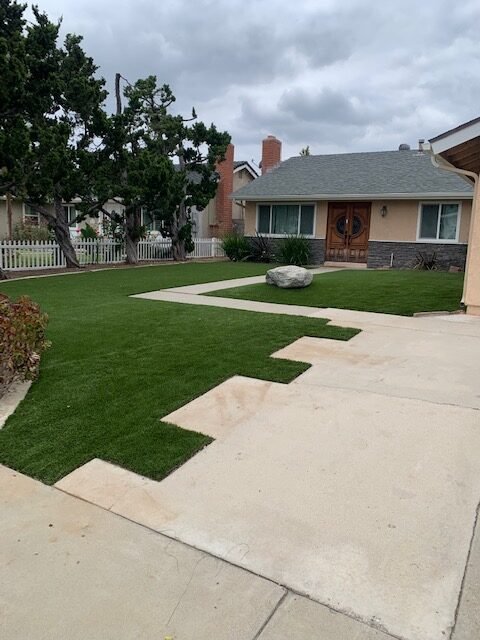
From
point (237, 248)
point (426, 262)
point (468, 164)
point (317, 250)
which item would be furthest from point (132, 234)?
point (468, 164)

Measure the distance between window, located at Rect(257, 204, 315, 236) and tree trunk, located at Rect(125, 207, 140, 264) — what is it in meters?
5.11

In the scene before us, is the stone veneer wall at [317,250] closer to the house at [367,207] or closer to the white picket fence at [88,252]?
the house at [367,207]

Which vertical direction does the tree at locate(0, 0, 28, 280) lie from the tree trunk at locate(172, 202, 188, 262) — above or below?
above

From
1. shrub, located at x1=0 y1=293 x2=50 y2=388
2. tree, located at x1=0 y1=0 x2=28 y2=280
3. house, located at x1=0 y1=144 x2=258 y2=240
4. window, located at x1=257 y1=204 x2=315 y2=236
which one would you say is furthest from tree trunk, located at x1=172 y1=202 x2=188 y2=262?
shrub, located at x1=0 y1=293 x2=50 y2=388

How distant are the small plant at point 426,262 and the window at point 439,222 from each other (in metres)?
0.59

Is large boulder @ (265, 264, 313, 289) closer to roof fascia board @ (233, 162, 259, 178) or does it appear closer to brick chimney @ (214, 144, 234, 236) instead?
brick chimney @ (214, 144, 234, 236)

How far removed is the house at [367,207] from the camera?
17312 millimetres

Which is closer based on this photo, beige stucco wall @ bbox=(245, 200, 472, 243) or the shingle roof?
the shingle roof

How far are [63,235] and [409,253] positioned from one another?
11608 mm

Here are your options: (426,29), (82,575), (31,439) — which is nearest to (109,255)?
(426,29)

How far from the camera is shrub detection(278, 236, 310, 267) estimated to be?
18894 mm

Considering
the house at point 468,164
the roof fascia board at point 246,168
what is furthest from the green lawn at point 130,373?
the roof fascia board at point 246,168

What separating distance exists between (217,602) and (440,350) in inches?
183

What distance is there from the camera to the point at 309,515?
Result: 272 cm
